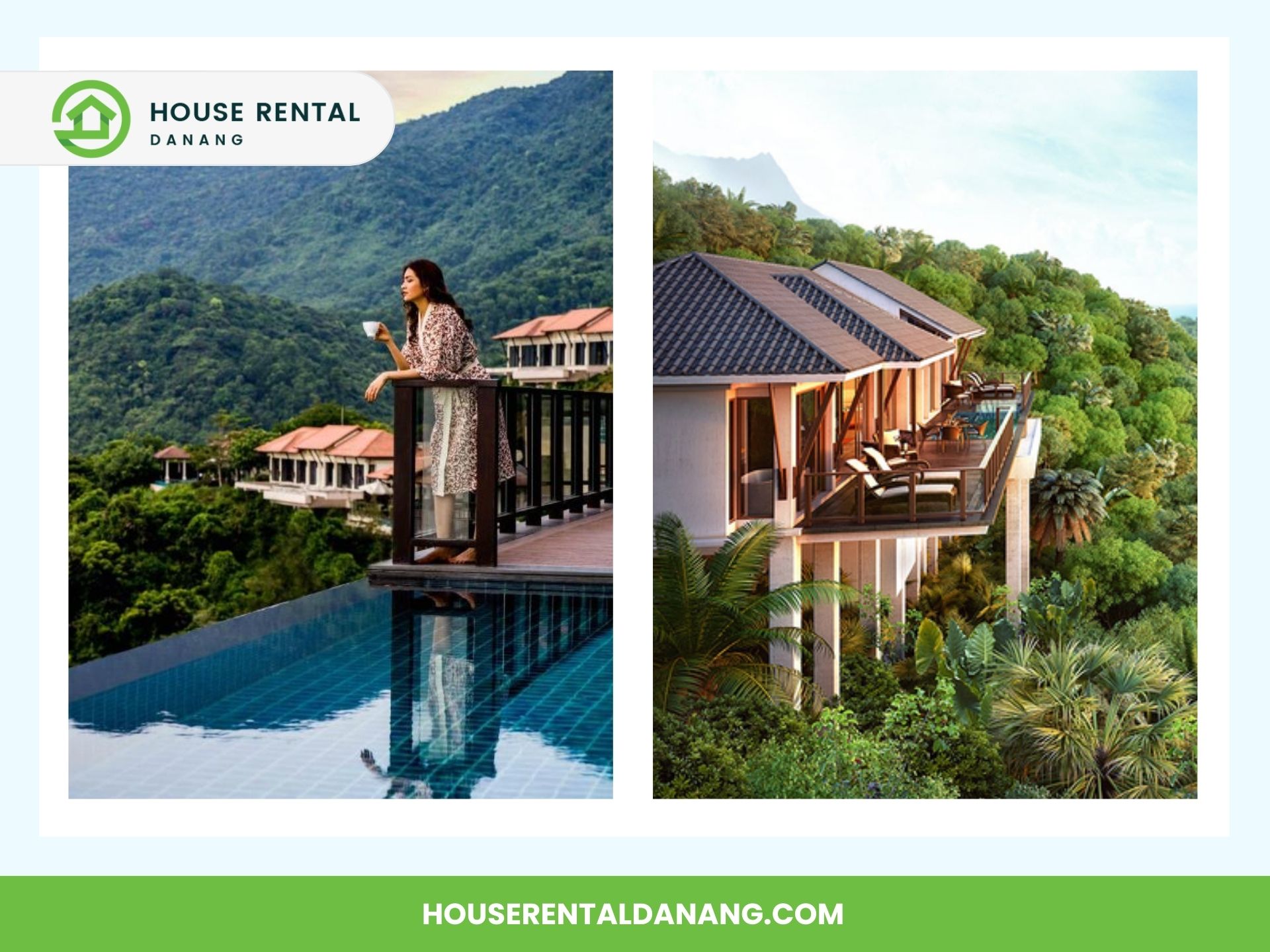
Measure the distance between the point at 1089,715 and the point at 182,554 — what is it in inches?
923

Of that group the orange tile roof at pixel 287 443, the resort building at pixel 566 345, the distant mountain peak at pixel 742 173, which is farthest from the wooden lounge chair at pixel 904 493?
the orange tile roof at pixel 287 443

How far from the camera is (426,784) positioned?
841 cm

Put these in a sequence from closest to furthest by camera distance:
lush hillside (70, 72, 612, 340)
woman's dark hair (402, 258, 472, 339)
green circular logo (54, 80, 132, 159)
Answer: green circular logo (54, 80, 132, 159), woman's dark hair (402, 258, 472, 339), lush hillside (70, 72, 612, 340)

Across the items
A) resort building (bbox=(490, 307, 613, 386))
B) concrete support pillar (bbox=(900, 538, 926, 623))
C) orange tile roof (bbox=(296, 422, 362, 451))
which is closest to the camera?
concrete support pillar (bbox=(900, 538, 926, 623))

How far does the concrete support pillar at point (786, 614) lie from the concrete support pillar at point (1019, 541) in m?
1.19

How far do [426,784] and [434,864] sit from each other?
42cm

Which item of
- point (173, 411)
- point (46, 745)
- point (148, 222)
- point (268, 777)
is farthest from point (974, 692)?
point (148, 222)

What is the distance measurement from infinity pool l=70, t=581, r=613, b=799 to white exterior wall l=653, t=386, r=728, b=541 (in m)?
1.31

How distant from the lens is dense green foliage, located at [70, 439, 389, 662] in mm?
28719

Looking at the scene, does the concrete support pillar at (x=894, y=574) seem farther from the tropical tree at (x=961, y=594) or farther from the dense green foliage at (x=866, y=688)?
the dense green foliage at (x=866, y=688)

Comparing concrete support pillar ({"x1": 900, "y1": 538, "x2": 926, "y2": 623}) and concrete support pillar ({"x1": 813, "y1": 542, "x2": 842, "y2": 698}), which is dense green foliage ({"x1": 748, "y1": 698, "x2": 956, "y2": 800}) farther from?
concrete support pillar ({"x1": 900, "y1": 538, "x2": 926, "y2": 623})

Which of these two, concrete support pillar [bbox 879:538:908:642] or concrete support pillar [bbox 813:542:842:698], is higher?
concrete support pillar [bbox 879:538:908:642]

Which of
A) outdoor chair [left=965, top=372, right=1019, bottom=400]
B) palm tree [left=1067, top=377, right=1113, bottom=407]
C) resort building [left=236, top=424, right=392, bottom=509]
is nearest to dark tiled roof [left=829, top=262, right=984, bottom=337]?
outdoor chair [left=965, top=372, right=1019, bottom=400]

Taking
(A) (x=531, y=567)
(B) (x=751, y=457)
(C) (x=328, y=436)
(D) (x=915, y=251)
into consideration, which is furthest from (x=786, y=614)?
(C) (x=328, y=436)
